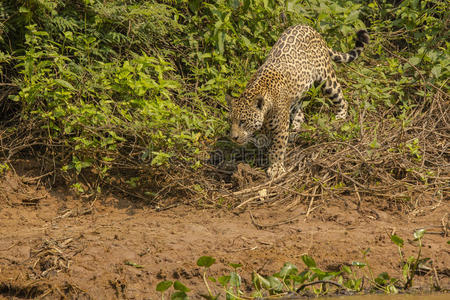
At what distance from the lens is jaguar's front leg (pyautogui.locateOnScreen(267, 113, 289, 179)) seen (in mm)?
7750

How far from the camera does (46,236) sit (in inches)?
249

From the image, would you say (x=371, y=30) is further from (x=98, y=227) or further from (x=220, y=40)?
(x=98, y=227)

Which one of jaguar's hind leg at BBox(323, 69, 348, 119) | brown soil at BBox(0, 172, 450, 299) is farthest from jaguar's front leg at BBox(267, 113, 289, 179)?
jaguar's hind leg at BBox(323, 69, 348, 119)

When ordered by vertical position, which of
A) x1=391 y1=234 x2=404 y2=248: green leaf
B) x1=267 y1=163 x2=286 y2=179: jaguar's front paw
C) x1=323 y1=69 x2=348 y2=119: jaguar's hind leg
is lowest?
x1=267 y1=163 x2=286 y2=179: jaguar's front paw

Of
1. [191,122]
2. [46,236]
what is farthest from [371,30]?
[46,236]

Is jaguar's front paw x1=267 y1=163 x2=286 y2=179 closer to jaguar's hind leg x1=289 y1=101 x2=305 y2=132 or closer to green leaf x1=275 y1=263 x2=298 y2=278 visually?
jaguar's hind leg x1=289 y1=101 x2=305 y2=132

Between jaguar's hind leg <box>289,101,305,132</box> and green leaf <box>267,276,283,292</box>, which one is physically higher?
green leaf <box>267,276,283,292</box>

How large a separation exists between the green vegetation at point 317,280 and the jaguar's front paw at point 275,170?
2138mm

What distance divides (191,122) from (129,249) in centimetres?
216

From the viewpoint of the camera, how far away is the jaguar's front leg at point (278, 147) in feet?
25.4

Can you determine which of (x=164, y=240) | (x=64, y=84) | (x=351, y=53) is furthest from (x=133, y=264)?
(x=351, y=53)

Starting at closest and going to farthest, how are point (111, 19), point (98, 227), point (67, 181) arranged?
point (98, 227)
point (67, 181)
point (111, 19)

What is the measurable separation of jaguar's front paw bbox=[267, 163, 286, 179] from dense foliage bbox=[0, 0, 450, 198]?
77 centimetres

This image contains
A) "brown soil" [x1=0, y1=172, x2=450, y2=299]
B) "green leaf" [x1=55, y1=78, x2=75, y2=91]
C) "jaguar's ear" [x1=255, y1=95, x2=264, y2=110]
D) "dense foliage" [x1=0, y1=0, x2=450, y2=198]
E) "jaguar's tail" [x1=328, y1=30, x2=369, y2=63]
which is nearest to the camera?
"brown soil" [x1=0, y1=172, x2=450, y2=299]
